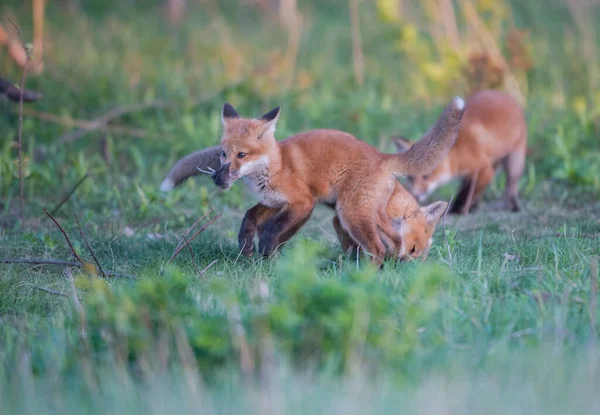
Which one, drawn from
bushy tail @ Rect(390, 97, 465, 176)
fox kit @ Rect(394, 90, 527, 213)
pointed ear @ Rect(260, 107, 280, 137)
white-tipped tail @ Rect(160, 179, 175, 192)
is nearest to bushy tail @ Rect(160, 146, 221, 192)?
white-tipped tail @ Rect(160, 179, 175, 192)

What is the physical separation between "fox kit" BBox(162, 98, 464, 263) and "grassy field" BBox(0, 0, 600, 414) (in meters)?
0.31

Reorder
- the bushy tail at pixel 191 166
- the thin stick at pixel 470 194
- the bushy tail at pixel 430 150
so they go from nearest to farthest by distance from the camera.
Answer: the bushy tail at pixel 430 150
the bushy tail at pixel 191 166
the thin stick at pixel 470 194

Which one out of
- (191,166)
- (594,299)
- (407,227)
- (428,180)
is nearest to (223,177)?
(191,166)

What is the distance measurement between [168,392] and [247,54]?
1087 cm

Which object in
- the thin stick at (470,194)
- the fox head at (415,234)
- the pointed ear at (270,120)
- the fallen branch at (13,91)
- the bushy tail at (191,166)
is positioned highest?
the fallen branch at (13,91)

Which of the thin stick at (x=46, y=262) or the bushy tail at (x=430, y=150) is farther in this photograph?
the bushy tail at (x=430, y=150)

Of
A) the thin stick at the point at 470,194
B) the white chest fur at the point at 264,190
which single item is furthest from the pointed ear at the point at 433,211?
the thin stick at the point at 470,194

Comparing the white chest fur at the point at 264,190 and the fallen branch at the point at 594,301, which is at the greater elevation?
the white chest fur at the point at 264,190

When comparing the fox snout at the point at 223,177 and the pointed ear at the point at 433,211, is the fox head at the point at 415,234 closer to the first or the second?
the pointed ear at the point at 433,211

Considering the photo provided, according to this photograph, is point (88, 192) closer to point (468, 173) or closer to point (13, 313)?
point (13, 313)

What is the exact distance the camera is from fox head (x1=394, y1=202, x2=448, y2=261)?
6277 mm

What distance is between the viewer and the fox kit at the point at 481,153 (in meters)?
9.23

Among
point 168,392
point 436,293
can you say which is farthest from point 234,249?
point 168,392

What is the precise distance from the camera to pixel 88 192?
842 centimetres
